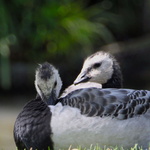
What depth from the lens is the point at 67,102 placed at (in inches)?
218

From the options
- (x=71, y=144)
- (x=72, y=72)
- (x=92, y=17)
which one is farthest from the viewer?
(x=92, y=17)

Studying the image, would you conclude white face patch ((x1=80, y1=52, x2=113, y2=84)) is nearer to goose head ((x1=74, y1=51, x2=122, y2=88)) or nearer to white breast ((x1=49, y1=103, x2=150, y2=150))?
goose head ((x1=74, y1=51, x2=122, y2=88))

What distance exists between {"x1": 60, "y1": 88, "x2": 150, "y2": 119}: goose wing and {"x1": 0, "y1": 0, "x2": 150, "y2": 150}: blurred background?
6759 millimetres

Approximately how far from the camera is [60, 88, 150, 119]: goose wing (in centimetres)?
546

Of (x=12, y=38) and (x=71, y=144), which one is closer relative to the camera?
(x=71, y=144)

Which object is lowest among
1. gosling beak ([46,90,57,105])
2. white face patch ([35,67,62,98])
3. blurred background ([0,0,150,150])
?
blurred background ([0,0,150,150])

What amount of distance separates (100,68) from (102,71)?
0.04 metres

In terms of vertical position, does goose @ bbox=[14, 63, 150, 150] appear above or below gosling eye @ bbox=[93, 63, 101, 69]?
below

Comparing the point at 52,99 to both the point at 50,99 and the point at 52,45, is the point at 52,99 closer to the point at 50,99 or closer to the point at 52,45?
the point at 50,99

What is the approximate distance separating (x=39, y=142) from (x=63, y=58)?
7.69m

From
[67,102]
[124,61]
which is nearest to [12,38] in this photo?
[124,61]

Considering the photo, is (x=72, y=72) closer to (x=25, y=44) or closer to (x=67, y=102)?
(x=25, y=44)

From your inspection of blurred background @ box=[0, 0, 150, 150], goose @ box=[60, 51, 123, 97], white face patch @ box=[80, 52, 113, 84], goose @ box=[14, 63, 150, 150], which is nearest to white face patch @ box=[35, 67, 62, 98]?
goose @ box=[14, 63, 150, 150]

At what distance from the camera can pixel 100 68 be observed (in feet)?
21.2
